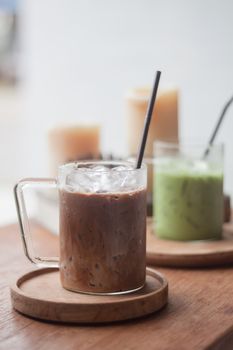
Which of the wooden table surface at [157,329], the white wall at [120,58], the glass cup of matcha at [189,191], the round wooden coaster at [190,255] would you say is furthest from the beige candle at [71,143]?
the wooden table surface at [157,329]

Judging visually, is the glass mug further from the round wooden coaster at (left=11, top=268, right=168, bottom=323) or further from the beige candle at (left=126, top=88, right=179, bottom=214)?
the beige candle at (left=126, top=88, right=179, bottom=214)

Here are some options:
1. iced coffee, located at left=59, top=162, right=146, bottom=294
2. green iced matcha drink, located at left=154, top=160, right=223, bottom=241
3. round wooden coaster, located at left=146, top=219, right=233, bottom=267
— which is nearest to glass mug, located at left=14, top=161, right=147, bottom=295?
iced coffee, located at left=59, top=162, right=146, bottom=294

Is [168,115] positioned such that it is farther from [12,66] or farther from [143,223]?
[12,66]

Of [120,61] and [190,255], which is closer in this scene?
[190,255]

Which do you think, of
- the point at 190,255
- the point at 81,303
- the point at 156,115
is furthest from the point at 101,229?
the point at 156,115

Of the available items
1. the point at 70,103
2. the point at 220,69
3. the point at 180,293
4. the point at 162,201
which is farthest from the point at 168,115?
the point at 70,103

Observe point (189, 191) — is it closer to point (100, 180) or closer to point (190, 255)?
point (190, 255)
